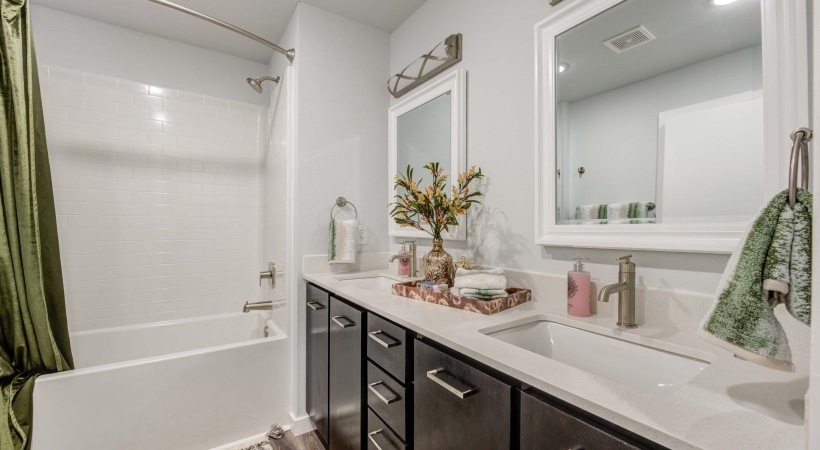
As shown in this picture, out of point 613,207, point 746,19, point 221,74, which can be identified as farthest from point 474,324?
point 221,74

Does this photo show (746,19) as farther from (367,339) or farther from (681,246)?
(367,339)

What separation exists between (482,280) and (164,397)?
164 centimetres

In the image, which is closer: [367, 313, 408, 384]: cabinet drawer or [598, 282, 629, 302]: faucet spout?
[598, 282, 629, 302]: faucet spout

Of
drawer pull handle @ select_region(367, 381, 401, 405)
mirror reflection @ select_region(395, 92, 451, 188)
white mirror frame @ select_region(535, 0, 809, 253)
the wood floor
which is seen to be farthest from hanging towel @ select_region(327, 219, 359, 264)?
white mirror frame @ select_region(535, 0, 809, 253)


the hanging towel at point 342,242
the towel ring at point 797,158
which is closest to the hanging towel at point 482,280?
the towel ring at point 797,158

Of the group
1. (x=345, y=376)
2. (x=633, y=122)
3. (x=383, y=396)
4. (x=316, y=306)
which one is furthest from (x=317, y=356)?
(x=633, y=122)

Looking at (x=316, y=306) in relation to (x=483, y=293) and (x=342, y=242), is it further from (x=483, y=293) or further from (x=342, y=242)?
(x=483, y=293)

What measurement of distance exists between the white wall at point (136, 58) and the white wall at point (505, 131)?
68.0 inches

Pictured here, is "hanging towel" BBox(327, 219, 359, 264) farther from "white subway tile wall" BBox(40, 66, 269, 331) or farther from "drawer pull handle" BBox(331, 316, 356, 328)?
"white subway tile wall" BBox(40, 66, 269, 331)

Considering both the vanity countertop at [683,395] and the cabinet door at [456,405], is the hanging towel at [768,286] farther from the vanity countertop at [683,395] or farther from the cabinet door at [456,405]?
the cabinet door at [456,405]

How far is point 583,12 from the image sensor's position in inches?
45.0

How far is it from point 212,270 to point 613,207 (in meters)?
2.64

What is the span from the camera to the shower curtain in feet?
4.97

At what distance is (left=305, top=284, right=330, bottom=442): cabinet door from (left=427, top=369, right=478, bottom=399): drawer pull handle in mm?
833
